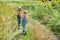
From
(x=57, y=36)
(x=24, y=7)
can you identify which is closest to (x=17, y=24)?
(x=24, y=7)

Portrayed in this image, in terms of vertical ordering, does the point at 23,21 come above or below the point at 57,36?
above

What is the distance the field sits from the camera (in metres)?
1.94

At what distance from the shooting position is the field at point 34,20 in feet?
6.38

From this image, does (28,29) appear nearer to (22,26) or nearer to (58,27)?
(22,26)

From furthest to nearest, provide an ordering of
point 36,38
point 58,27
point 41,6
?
point 41,6 → point 58,27 → point 36,38

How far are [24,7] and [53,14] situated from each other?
0.26m

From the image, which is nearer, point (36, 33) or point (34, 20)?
point (36, 33)

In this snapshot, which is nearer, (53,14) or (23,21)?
(23,21)

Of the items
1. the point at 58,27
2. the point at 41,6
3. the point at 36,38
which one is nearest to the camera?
the point at 36,38

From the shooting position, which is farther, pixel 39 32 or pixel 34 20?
pixel 34 20

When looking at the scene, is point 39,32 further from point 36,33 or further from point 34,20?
point 34,20

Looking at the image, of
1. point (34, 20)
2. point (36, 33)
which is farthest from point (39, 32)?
point (34, 20)

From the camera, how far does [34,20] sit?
84.4 inches

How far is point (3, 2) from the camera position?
85.4 inches
